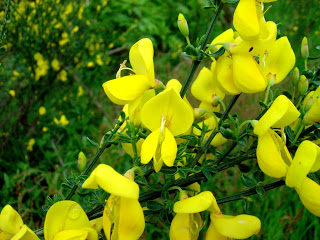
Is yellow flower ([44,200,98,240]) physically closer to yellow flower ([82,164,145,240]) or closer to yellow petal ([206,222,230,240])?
yellow flower ([82,164,145,240])

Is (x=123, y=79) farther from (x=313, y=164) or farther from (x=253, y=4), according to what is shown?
(x=313, y=164)

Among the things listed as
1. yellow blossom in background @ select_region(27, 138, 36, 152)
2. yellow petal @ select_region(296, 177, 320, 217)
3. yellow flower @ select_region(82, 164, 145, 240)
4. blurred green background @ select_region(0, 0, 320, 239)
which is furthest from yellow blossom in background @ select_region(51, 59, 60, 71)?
yellow petal @ select_region(296, 177, 320, 217)

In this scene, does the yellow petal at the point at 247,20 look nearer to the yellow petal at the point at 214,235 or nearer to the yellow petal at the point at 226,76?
the yellow petal at the point at 226,76

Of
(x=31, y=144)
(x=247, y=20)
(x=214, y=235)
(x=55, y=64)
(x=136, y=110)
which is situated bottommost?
(x=31, y=144)

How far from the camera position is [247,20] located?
627mm

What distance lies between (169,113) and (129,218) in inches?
7.5

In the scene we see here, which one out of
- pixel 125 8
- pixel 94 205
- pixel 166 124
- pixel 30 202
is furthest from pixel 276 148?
pixel 125 8

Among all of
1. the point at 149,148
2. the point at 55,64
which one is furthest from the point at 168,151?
the point at 55,64

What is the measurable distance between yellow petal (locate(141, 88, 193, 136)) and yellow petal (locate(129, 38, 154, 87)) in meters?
0.05

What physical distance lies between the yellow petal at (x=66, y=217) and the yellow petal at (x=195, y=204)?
18 centimetres

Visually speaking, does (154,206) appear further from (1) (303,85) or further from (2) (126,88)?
(1) (303,85)

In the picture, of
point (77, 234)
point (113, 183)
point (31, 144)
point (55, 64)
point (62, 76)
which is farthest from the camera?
point (62, 76)

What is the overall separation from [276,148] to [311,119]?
8 cm

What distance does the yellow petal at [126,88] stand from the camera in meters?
0.69
